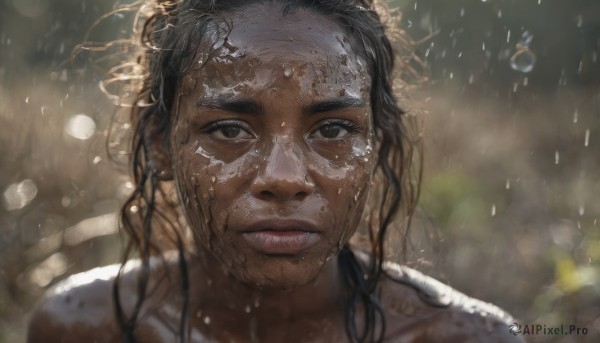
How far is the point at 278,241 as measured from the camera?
212 centimetres

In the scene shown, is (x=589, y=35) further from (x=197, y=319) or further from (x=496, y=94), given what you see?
(x=197, y=319)

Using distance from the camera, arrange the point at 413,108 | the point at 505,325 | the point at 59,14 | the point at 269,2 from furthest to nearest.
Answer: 1. the point at 59,14
2. the point at 413,108
3. the point at 505,325
4. the point at 269,2

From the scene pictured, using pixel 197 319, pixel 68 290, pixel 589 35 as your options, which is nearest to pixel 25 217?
pixel 68 290

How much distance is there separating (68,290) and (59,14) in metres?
6.74

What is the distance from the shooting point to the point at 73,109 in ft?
20.1

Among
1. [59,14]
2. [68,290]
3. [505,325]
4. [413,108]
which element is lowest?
[59,14]

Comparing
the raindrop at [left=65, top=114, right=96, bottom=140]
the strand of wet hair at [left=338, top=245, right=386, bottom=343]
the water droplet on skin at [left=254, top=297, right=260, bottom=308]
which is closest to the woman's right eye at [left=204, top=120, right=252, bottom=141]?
the water droplet on skin at [left=254, top=297, right=260, bottom=308]

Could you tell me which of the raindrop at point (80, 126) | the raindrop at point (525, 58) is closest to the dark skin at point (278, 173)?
the raindrop at point (80, 126)

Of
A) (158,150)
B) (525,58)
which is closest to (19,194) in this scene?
(158,150)

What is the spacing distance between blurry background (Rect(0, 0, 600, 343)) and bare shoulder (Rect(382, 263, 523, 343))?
0.33m

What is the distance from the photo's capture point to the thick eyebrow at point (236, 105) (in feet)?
7.24

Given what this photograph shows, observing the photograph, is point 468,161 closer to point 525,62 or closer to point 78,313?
point 525,62

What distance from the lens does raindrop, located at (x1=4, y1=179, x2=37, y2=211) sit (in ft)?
16.7

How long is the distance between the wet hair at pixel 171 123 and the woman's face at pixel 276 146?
92 millimetres
